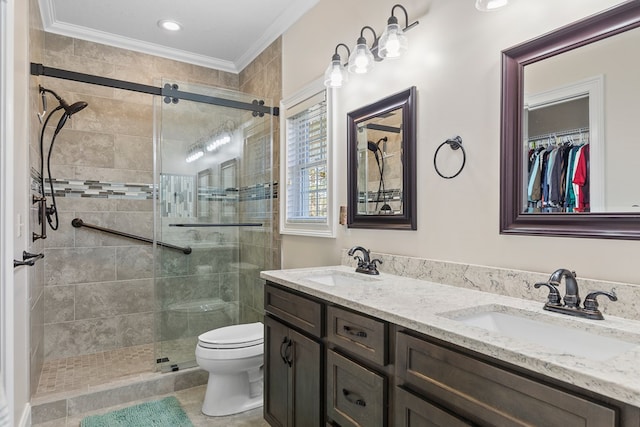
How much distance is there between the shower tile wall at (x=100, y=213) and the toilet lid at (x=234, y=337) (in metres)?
1.29

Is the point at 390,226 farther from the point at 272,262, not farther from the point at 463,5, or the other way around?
the point at 272,262

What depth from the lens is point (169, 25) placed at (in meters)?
3.02

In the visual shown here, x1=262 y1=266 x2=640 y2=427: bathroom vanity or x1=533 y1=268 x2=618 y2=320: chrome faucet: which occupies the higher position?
x1=533 y1=268 x2=618 y2=320: chrome faucet

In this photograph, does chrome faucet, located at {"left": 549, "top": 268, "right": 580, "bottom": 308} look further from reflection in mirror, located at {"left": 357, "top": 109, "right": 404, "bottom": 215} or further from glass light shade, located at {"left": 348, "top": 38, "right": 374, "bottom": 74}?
glass light shade, located at {"left": 348, "top": 38, "right": 374, "bottom": 74}

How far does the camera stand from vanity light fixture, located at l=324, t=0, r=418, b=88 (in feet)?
5.62

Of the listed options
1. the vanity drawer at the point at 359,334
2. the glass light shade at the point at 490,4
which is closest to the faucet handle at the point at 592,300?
the vanity drawer at the point at 359,334

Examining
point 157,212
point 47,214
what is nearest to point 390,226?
point 157,212

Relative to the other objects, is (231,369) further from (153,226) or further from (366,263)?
(153,226)

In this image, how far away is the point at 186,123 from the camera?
2.90 meters

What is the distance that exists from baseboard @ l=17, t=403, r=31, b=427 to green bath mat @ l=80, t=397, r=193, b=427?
0.27 metres

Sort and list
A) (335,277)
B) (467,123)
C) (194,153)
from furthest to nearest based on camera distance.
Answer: (194,153) → (335,277) → (467,123)

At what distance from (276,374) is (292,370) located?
0.19 metres

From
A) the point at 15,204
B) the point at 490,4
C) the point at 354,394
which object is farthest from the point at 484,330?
the point at 15,204

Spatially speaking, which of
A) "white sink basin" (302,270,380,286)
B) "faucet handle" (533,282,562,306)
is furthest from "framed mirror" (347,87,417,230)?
"faucet handle" (533,282,562,306)
